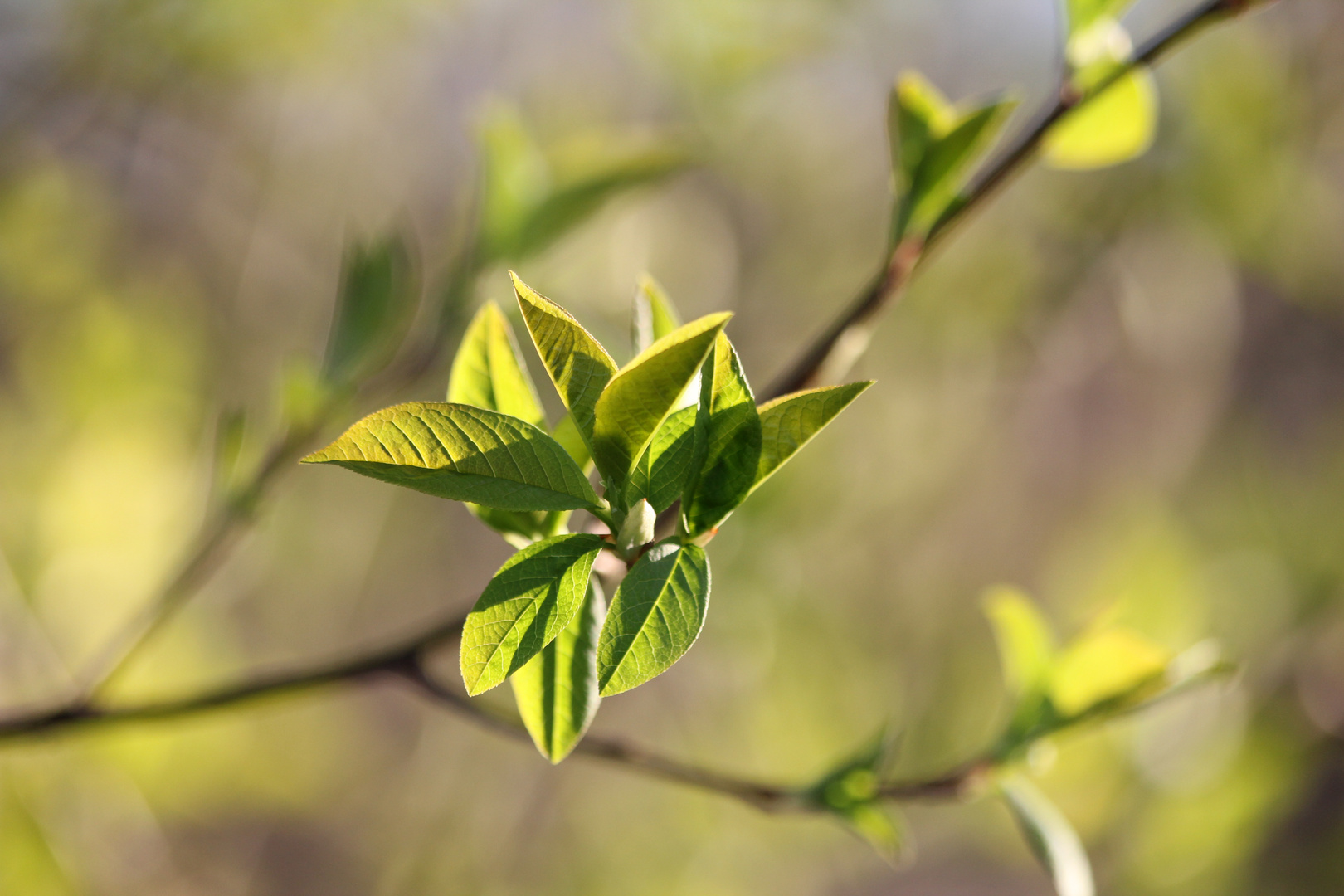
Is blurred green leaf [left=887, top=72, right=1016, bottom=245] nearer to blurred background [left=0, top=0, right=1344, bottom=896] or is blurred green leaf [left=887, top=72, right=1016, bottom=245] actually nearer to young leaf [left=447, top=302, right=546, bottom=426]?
young leaf [left=447, top=302, right=546, bottom=426]

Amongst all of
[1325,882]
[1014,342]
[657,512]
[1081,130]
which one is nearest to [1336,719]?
[1325,882]

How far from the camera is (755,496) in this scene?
623mm

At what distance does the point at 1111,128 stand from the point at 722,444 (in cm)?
22

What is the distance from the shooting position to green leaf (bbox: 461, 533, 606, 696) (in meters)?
0.14

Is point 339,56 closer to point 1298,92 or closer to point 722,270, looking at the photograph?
point 722,270

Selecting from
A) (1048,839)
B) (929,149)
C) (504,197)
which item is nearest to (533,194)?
(504,197)

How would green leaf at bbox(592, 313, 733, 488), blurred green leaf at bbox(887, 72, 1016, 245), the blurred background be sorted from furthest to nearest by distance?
the blurred background → blurred green leaf at bbox(887, 72, 1016, 245) → green leaf at bbox(592, 313, 733, 488)

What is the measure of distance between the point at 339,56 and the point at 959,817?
1.19 m

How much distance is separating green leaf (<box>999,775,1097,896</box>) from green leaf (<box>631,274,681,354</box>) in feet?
0.61

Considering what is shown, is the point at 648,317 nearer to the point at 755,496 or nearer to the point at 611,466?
the point at 611,466

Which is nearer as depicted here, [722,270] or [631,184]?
[631,184]

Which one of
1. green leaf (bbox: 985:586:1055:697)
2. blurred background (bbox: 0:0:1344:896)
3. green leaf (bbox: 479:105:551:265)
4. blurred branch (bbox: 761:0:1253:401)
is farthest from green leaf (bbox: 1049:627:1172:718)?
blurred background (bbox: 0:0:1344:896)

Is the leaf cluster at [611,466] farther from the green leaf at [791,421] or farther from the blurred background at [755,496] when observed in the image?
the blurred background at [755,496]

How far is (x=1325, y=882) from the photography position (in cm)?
126
